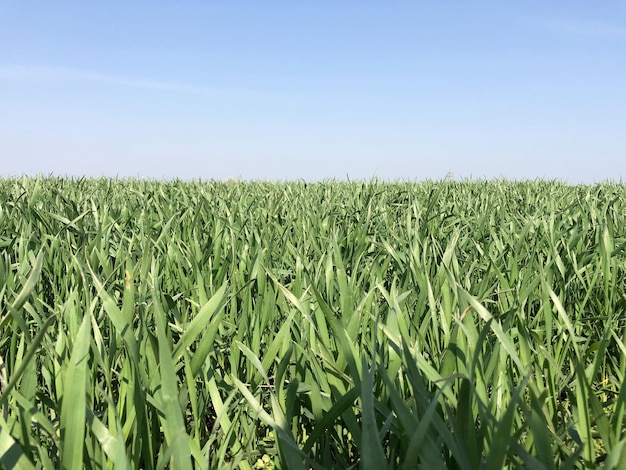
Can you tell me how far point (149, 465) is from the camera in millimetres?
845

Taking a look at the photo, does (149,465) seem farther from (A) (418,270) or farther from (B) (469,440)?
(A) (418,270)

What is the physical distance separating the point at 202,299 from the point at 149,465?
47 cm

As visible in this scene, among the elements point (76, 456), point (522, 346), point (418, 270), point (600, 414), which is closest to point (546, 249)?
point (418, 270)

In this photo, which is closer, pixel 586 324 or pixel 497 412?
pixel 497 412

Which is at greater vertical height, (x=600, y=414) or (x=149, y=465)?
(x=600, y=414)

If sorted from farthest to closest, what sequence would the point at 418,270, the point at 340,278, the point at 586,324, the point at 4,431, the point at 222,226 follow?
the point at 222,226 < the point at 586,324 < the point at 418,270 < the point at 340,278 < the point at 4,431

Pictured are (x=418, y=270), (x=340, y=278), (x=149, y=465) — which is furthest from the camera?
(x=418, y=270)

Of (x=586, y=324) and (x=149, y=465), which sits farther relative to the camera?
(x=586, y=324)

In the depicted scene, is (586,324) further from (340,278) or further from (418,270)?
(340,278)

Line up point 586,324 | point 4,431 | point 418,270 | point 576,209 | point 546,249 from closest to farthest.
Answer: point 4,431 → point 418,270 → point 586,324 → point 546,249 → point 576,209

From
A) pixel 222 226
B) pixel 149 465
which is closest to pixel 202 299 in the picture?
pixel 149 465

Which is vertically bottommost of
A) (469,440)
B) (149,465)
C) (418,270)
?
(149,465)

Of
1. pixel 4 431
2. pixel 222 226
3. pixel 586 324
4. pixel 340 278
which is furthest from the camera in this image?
pixel 222 226

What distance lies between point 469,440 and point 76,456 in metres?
0.48
